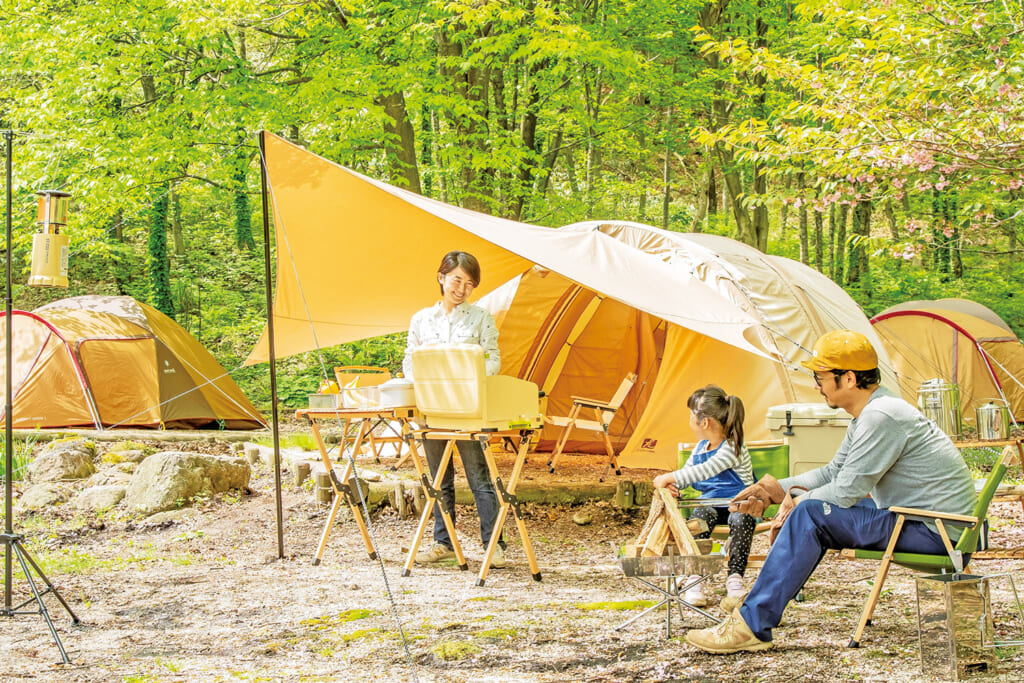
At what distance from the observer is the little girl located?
3439 mm

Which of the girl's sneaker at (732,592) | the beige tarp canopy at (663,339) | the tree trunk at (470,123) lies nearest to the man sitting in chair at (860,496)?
the girl's sneaker at (732,592)

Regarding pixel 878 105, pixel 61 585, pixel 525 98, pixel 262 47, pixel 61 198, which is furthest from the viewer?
pixel 262 47

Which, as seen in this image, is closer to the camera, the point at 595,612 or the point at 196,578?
the point at 595,612

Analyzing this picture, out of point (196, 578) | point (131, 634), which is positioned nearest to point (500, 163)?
point (196, 578)

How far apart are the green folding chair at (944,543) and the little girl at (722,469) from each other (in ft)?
1.73

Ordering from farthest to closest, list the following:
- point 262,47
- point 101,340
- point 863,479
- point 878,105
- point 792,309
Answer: point 262,47
point 101,340
point 878,105
point 792,309
point 863,479


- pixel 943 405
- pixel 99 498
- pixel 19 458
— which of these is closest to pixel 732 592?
pixel 943 405

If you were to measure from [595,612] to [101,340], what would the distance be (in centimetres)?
673

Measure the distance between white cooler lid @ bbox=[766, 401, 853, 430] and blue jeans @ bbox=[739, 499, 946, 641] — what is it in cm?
132

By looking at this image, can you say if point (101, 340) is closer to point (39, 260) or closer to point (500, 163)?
point (500, 163)

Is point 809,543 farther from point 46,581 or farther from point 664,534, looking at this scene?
point 46,581

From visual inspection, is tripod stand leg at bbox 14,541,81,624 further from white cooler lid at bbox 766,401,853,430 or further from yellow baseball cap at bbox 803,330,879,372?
white cooler lid at bbox 766,401,853,430

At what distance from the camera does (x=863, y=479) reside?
2.86 meters

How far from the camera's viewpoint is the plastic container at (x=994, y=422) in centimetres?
427
